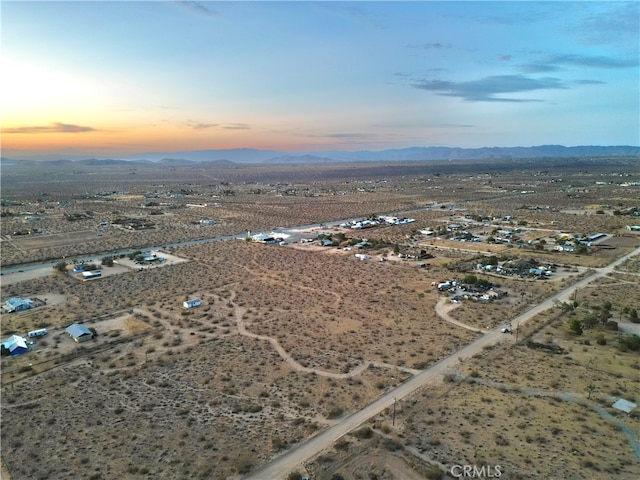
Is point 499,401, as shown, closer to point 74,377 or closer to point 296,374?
point 296,374

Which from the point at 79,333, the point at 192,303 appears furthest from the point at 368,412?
the point at 79,333

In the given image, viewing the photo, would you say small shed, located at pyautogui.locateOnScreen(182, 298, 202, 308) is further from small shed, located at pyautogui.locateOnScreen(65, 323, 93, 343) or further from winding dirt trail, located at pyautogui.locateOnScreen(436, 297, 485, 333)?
winding dirt trail, located at pyautogui.locateOnScreen(436, 297, 485, 333)

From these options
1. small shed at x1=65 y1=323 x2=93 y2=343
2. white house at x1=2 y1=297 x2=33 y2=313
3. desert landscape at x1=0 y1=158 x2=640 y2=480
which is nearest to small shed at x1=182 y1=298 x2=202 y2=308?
desert landscape at x1=0 y1=158 x2=640 y2=480

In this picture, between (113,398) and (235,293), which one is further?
(235,293)

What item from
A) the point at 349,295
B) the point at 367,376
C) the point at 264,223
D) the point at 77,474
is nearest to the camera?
the point at 77,474

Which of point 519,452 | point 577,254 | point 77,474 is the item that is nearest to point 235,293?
point 77,474

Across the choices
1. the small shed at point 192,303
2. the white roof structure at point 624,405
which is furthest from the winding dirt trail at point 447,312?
the small shed at point 192,303
